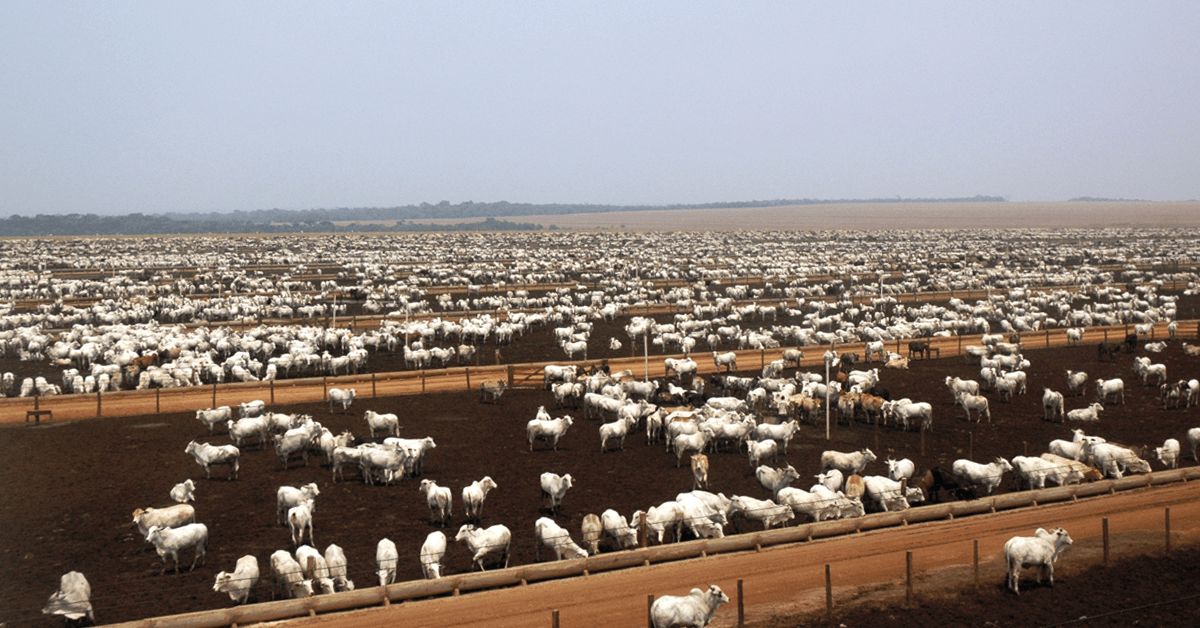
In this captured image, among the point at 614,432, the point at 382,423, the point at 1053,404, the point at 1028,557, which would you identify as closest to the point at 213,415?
the point at 382,423

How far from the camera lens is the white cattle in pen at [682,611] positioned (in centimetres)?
1354

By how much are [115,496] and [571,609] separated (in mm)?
12708

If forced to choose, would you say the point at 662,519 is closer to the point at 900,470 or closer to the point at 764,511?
the point at 764,511

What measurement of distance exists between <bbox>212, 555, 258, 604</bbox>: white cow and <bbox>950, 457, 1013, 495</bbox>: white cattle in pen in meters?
→ 16.1

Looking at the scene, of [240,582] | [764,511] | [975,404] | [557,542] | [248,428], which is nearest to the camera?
[240,582]

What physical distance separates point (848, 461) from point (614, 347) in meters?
20.8

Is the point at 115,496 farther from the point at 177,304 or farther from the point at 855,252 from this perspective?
the point at 855,252

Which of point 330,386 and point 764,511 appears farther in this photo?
point 330,386

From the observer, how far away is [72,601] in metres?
14.4

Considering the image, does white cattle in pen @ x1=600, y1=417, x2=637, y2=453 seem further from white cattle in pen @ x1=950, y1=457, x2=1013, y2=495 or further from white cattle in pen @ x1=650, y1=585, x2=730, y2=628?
white cattle in pen @ x1=650, y1=585, x2=730, y2=628

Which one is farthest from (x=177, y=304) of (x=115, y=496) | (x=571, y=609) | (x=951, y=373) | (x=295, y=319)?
(x=571, y=609)

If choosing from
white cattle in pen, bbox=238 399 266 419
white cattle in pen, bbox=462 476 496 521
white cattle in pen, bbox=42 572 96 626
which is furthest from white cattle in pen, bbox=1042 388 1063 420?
white cattle in pen, bbox=42 572 96 626

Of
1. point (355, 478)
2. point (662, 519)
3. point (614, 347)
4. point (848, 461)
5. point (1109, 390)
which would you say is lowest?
point (355, 478)

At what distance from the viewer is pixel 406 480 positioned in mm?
23188
